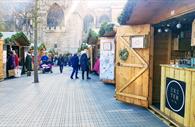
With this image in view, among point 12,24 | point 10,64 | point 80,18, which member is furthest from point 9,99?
point 80,18

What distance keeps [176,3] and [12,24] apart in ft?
118

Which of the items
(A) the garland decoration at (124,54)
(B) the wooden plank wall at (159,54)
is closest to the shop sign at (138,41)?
(A) the garland decoration at (124,54)

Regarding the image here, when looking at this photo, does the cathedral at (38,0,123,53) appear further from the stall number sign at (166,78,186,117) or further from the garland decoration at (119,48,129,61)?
the stall number sign at (166,78,186,117)

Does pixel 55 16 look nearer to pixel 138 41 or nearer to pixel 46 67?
pixel 46 67

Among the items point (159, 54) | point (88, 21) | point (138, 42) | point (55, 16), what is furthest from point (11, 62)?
point (88, 21)

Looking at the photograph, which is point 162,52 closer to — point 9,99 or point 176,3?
point 176,3

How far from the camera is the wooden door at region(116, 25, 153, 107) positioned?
352 inches

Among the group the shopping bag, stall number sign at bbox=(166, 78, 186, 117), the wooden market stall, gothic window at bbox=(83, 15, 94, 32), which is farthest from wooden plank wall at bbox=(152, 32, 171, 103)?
gothic window at bbox=(83, 15, 94, 32)

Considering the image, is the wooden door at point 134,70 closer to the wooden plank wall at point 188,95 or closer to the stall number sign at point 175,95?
the stall number sign at point 175,95

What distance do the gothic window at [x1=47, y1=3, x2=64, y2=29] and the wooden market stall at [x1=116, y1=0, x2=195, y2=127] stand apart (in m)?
42.8

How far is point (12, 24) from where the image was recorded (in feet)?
134

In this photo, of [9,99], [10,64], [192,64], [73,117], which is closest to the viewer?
[192,64]

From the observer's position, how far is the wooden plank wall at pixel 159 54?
9.37 metres

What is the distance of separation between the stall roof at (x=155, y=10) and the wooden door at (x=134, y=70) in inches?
10.2
